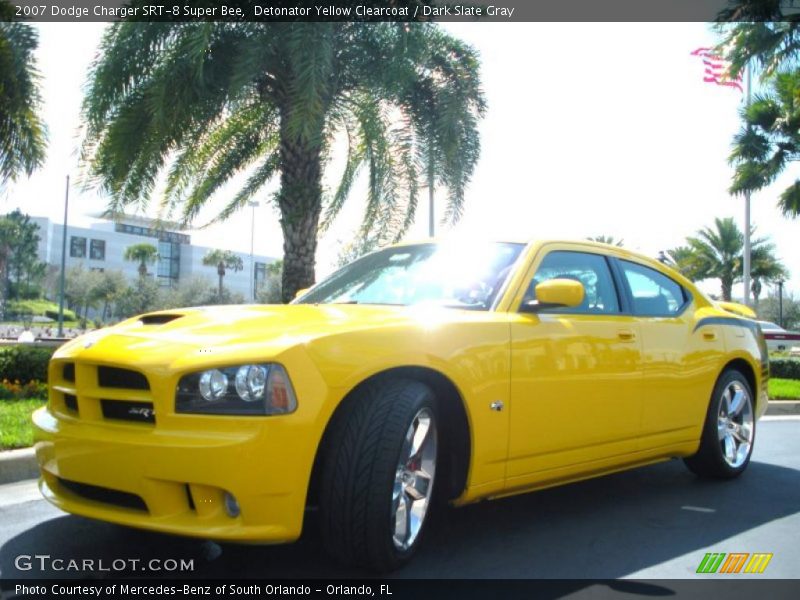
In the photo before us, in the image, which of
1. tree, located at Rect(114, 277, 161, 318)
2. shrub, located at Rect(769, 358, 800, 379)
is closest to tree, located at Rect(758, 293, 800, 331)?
tree, located at Rect(114, 277, 161, 318)

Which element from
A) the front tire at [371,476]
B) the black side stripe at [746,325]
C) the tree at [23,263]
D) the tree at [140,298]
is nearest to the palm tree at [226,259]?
the tree at [23,263]

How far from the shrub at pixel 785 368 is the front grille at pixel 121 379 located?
16482 millimetres

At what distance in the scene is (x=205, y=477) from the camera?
310 centimetres

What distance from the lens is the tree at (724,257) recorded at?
143 feet

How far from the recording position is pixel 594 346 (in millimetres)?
4531

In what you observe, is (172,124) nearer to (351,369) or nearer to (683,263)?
(351,369)

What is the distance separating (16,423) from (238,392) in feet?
14.6

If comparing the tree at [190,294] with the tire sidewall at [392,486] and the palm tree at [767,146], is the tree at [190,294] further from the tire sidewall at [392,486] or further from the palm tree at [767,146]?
the tire sidewall at [392,486]

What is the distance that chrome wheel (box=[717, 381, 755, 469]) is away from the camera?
579cm

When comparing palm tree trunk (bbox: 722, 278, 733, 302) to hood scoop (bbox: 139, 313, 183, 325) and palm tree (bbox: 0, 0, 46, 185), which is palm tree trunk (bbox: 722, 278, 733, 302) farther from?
hood scoop (bbox: 139, 313, 183, 325)

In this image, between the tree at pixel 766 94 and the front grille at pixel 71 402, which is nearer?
the front grille at pixel 71 402

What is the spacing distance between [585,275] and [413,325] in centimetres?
161

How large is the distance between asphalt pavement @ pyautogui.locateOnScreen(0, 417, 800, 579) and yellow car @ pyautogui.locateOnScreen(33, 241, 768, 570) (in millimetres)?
274

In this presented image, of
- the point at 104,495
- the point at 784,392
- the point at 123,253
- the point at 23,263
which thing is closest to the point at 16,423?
the point at 104,495
